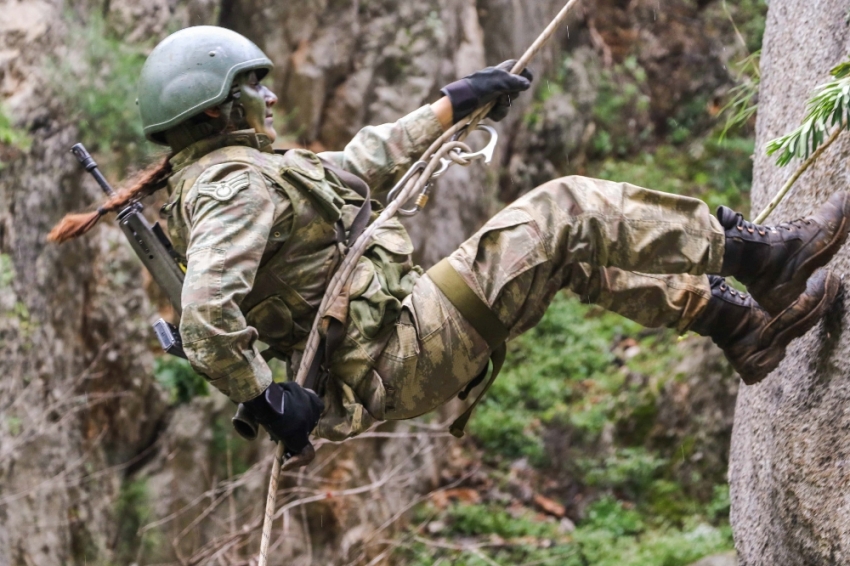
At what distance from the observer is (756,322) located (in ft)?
10.8

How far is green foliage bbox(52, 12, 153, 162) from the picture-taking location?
18.0ft

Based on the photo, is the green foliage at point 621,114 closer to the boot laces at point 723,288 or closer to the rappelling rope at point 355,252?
the rappelling rope at point 355,252

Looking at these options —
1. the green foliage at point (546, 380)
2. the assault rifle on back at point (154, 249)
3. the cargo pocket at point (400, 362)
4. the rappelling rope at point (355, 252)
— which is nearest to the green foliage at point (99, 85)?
the assault rifle on back at point (154, 249)

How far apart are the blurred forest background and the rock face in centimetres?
98

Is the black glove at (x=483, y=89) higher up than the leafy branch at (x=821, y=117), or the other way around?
the black glove at (x=483, y=89)

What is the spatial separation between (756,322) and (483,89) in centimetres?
145

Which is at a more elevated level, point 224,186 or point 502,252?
point 224,186

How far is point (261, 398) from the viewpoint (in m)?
2.91

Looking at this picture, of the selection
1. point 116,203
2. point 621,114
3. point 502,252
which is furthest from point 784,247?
point 621,114

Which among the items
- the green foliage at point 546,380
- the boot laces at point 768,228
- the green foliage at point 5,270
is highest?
the green foliage at point 5,270

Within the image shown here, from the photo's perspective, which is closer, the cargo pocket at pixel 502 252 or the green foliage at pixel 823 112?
Result: the green foliage at pixel 823 112

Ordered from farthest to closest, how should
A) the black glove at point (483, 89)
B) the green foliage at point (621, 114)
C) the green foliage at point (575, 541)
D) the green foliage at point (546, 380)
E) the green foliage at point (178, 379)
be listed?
1. the green foliage at point (621, 114)
2. the green foliage at point (546, 380)
3. the green foliage at point (178, 379)
4. the green foliage at point (575, 541)
5. the black glove at point (483, 89)

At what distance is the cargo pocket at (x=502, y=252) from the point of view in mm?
3105

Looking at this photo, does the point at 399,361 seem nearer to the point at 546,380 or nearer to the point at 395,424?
the point at 395,424
